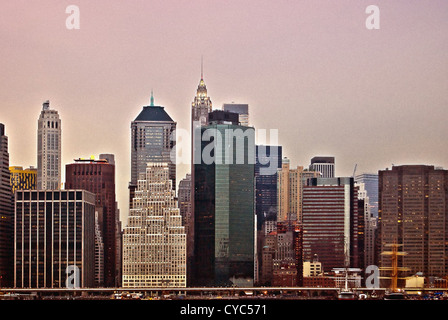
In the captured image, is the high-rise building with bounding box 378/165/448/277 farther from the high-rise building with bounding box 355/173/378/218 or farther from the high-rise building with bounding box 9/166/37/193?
the high-rise building with bounding box 9/166/37/193

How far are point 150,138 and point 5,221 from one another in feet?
42.1

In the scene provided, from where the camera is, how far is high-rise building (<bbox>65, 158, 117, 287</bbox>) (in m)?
59.8

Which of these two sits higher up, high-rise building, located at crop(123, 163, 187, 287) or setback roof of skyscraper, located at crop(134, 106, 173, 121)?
setback roof of skyscraper, located at crop(134, 106, 173, 121)

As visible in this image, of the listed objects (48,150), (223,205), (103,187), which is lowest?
(223,205)

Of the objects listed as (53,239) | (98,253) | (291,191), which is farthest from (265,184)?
(53,239)

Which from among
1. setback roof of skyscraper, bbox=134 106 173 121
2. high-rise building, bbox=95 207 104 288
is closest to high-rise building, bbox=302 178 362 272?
setback roof of skyscraper, bbox=134 106 173 121

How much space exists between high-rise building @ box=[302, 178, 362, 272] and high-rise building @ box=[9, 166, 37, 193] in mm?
18330

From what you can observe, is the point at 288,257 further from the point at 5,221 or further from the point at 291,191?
the point at 5,221

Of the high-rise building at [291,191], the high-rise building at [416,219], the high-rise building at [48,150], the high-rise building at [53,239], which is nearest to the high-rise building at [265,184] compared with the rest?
the high-rise building at [291,191]

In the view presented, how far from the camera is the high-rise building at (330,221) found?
5800cm

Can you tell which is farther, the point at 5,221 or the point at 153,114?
the point at 153,114

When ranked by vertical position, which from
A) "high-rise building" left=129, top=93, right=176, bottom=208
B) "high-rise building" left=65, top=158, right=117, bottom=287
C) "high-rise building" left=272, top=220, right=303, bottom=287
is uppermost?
"high-rise building" left=129, top=93, right=176, bottom=208

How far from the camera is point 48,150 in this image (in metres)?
A: 52.9

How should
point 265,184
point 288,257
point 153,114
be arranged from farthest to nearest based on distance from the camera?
point 153,114
point 265,184
point 288,257
